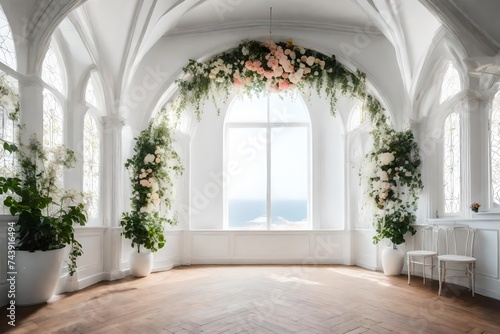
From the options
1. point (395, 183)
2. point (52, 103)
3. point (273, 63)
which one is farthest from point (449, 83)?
point (52, 103)

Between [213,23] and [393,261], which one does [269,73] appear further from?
[393,261]

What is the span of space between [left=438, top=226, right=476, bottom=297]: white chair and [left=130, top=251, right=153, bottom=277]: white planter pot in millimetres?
3916

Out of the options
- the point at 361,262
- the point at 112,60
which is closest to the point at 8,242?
the point at 112,60

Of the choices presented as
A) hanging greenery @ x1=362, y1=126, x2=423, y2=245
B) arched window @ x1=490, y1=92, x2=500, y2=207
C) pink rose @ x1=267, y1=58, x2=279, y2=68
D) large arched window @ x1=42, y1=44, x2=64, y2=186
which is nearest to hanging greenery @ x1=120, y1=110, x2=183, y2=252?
large arched window @ x1=42, y1=44, x2=64, y2=186

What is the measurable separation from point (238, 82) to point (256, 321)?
382 centimetres

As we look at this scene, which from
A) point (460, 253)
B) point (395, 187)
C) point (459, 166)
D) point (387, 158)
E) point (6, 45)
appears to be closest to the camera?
point (6, 45)

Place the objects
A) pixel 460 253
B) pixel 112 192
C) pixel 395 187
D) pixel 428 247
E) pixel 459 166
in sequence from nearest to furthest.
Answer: pixel 460 253 → pixel 459 166 → pixel 428 247 → pixel 112 192 → pixel 395 187

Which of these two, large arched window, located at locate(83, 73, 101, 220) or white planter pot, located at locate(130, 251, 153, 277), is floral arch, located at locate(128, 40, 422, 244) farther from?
white planter pot, located at locate(130, 251, 153, 277)

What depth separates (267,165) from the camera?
7.78m

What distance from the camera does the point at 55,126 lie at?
4738 mm

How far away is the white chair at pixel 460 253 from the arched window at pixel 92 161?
4.50 m

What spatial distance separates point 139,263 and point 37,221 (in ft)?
7.07

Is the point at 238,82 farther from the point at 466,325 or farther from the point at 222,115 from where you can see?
the point at 466,325

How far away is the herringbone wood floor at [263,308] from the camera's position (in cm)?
329
